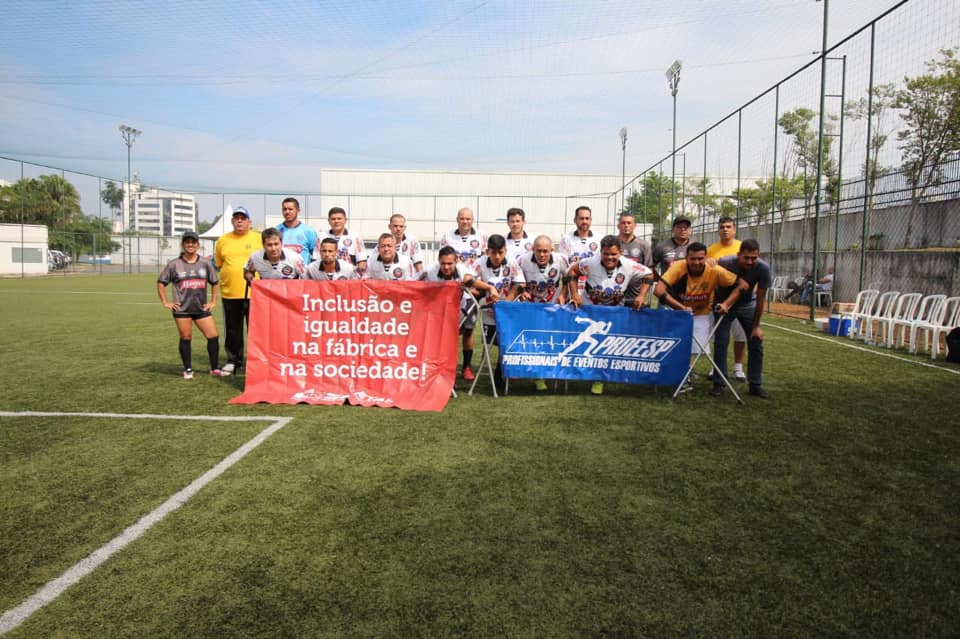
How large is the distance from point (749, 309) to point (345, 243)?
491cm

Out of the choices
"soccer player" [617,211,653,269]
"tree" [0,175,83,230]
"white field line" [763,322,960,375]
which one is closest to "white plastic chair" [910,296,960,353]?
"white field line" [763,322,960,375]

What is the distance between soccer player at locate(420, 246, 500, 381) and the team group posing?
0.04 feet

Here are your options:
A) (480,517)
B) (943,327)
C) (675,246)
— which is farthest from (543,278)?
(943,327)

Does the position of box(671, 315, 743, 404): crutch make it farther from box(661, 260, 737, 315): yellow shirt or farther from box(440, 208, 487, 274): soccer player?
box(440, 208, 487, 274): soccer player

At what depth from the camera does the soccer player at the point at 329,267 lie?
22.4ft

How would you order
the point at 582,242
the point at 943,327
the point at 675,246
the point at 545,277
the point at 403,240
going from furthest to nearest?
the point at 943,327, the point at 403,240, the point at 675,246, the point at 582,242, the point at 545,277

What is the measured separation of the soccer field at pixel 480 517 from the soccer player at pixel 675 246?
2130 millimetres

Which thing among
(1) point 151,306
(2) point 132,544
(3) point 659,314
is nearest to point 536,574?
(2) point 132,544

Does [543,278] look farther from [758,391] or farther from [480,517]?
[480,517]

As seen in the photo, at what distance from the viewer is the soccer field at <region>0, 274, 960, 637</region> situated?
8.48 ft

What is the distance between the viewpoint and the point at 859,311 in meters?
11.6

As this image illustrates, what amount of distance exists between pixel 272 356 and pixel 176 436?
155cm

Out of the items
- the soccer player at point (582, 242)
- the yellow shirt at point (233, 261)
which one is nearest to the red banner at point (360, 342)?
the yellow shirt at point (233, 261)

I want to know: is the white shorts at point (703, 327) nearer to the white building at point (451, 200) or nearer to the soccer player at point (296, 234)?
the soccer player at point (296, 234)
